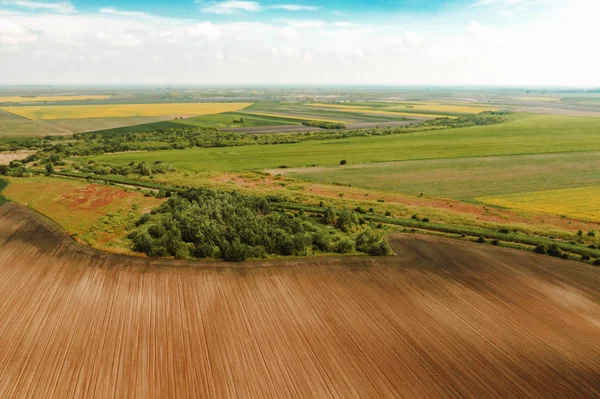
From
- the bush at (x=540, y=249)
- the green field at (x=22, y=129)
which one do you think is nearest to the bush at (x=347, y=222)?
the bush at (x=540, y=249)

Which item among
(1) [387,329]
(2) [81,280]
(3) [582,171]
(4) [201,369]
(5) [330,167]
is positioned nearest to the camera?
(4) [201,369]

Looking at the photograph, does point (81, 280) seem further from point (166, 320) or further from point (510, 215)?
point (510, 215)

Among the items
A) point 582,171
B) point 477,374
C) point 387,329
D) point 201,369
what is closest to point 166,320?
point 201,369

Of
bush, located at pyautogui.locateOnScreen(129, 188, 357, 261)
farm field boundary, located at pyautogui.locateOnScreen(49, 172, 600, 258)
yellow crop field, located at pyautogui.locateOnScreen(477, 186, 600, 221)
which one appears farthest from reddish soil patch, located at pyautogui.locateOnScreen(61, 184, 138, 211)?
yellow crop field, located at pyautogui.locateOnScreen(477, 186, 600, 221)

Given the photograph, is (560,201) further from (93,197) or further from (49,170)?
(49,170)

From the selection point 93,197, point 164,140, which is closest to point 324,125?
point 164,140

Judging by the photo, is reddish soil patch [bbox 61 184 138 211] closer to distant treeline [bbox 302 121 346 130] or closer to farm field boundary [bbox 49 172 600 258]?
farm field boundary [bbox 49 172 600 258]
